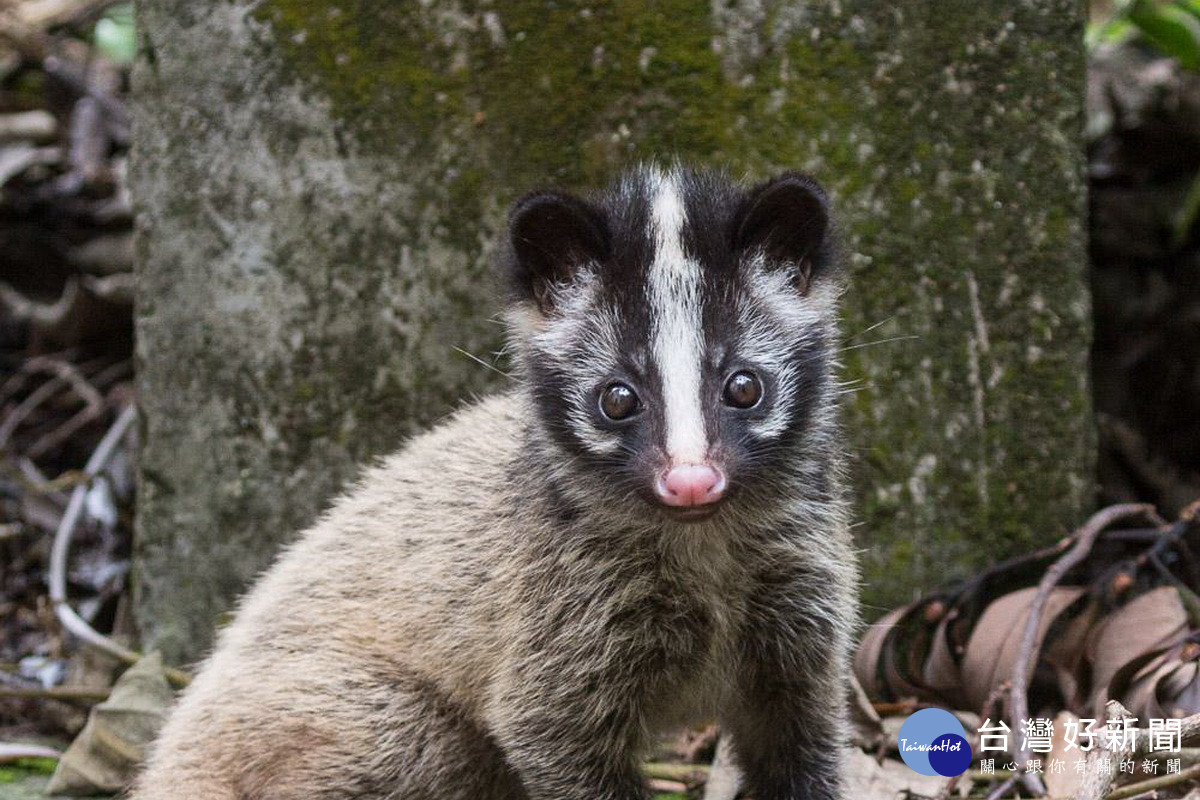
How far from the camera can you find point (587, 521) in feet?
14.3

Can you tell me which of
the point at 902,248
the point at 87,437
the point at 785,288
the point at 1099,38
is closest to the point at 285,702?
the point at 785,288

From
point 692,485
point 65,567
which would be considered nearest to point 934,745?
point 692,485

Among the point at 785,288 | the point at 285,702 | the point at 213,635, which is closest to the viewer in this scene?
the point at 785,288

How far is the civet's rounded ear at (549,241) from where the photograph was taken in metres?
4.10

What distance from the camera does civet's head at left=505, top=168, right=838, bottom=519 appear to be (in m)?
3.84

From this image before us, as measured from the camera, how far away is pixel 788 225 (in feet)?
13.8

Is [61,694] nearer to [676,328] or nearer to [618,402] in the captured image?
[618,402]

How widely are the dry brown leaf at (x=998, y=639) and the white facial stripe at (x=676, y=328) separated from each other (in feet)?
7.76

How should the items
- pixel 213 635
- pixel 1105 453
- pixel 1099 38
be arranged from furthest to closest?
1. pixel 1099 38
2. pixel 1105 453
3. pixel 213 635

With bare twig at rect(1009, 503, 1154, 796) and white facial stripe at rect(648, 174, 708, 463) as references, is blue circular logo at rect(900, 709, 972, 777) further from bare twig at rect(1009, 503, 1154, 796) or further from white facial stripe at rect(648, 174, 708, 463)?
white facial stripe at rect(648, 174, 708, 463)

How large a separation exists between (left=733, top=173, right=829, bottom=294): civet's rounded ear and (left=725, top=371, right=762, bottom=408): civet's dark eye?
0.45m

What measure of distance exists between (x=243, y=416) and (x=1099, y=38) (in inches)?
230

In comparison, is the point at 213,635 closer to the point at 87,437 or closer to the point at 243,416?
the point at 243,416

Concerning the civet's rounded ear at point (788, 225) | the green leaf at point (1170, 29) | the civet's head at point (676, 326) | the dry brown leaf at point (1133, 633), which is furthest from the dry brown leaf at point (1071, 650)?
the green leaf at point (1170, 29)
